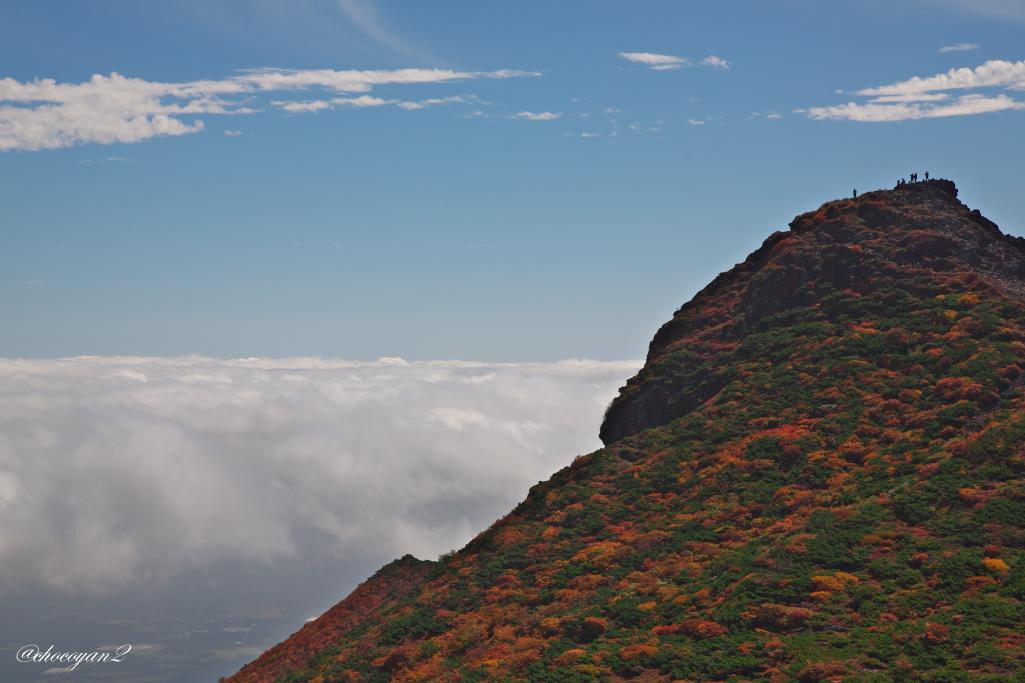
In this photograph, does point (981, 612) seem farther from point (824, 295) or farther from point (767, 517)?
point (824, 295)

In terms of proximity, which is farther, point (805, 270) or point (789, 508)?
point (805, 270)

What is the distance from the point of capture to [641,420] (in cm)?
6962

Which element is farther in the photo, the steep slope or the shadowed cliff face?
the shadowed cliff face

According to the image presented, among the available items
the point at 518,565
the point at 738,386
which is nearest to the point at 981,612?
the point at 518,565

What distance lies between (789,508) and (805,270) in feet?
94.8

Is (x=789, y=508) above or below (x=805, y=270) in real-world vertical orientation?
below

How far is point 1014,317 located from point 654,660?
40.2 metres

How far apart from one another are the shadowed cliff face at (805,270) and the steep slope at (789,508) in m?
0.19

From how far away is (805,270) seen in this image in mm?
74875

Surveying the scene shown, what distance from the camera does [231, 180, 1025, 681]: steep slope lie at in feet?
128

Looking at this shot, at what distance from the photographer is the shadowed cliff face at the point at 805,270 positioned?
7019 centimetres

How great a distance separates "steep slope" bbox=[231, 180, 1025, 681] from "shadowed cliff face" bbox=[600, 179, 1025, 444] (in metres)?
0.19

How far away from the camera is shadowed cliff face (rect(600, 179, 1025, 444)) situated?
2763 inches

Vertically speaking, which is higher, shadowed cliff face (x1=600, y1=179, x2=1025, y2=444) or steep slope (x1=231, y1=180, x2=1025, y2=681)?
shadowed cliff face (x1=600, y1=179, x2=1025, y2=444)
